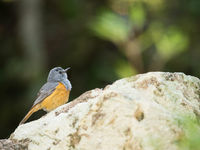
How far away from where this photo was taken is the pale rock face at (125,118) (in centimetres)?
353

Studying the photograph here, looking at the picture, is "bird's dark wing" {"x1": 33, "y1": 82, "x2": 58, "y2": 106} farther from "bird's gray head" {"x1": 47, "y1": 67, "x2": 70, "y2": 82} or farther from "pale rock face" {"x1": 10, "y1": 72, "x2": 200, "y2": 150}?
"pale rock face" {"x1": 10, "y1": 72, "x2": 200, "y2": 150}

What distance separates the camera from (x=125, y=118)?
371 centimetres

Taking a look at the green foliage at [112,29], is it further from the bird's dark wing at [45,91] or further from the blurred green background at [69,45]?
the blurred green background at [69,45]

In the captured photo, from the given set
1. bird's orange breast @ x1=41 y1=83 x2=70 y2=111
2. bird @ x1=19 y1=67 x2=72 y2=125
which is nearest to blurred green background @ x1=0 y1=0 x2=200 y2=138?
bird @ x1=19 y1=67 x2=72 y2=125

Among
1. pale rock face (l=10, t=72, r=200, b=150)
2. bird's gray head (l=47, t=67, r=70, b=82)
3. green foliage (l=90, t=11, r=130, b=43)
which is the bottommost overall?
pale rock face (l=10, t=72, r=200, b=150)

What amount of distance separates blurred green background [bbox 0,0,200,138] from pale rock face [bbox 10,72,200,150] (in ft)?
19.5

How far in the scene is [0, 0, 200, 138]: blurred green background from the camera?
11.3m

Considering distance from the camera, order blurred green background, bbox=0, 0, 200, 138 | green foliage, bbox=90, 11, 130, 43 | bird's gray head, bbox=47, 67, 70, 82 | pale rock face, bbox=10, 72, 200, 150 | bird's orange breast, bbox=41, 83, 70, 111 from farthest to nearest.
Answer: blurred green background, bbox=0, 0, 200, 138, green foliage, bbox=90, 11, 130, 43, bird's gray head, bbox=47, 67, 70, 82, bird's orange breast, bbox=41, 83, 70, 111, pale rock face, bbox=10, 72, 200, 150

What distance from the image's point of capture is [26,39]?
12289 millimetres

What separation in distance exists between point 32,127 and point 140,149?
1225 millimetres

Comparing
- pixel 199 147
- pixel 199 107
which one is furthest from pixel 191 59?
pixel 199 147

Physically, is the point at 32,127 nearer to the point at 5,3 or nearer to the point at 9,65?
the point at 9,65

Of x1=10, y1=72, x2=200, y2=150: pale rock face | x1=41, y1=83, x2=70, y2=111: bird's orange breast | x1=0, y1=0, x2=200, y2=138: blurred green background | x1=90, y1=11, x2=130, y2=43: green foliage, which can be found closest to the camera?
x1=10, y1=72, x2=200, y2=150: pale rock face

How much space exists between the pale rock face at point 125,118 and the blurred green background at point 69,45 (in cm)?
593
